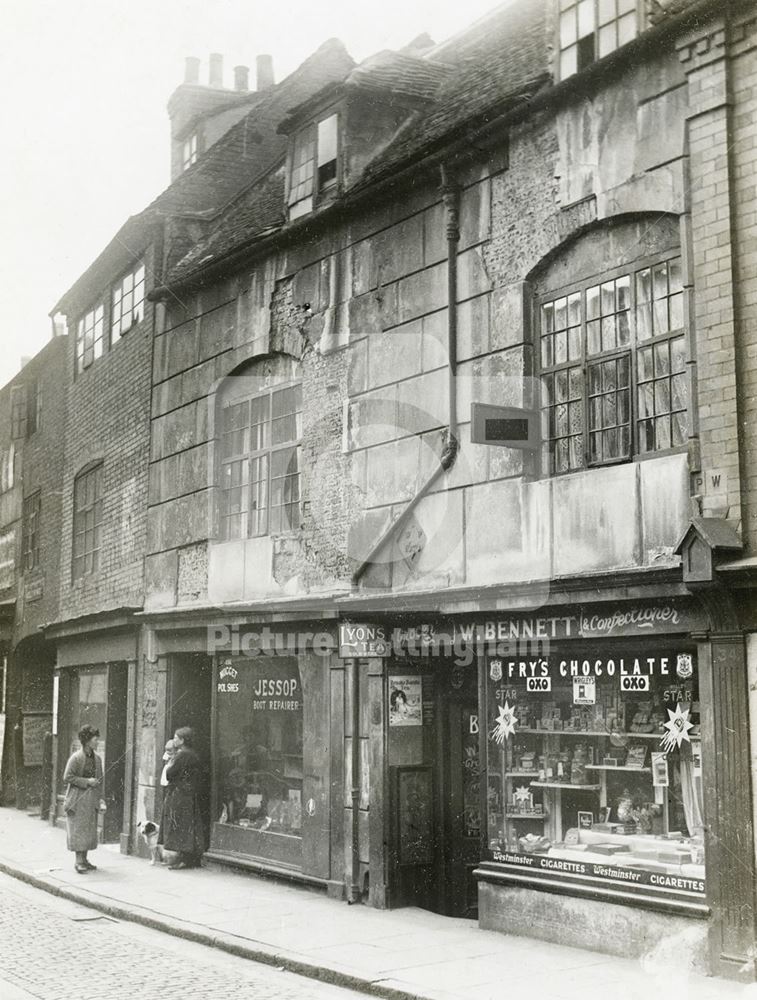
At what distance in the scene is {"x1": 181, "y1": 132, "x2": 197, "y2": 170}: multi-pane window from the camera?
21281 mm

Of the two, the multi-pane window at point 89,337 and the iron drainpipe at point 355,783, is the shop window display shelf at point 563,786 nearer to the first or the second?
the iron drainpipe at point 355,783

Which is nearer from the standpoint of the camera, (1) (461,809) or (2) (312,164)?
(1) (461,809)

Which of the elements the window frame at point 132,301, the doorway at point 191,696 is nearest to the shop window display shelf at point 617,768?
the doorway at point 191,696

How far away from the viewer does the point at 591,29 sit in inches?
389

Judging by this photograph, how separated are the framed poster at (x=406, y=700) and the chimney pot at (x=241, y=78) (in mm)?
15390

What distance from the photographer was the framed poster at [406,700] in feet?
37.0

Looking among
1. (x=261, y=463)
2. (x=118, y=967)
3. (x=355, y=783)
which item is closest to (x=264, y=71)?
(x=261, y=463)

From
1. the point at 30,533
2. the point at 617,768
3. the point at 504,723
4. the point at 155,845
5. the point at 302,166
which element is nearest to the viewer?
the point at 617,768

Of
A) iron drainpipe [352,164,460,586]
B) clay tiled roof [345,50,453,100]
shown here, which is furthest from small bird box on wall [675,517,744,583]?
clay tiled roof [345,50,453,100]

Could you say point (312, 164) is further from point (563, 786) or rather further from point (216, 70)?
point (216, 70)

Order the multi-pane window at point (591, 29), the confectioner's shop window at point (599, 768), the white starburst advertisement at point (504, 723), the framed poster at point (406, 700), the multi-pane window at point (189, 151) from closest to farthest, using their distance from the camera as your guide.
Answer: the confectioner's shop window at point (599, 768)
the multi-pane window at point (591, 29)
the white starburst advertisement at point (504, 723)
the framed poster at point (406, 700)
the multi-pane window at point (189, 151)

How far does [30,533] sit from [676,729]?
56.7 ft

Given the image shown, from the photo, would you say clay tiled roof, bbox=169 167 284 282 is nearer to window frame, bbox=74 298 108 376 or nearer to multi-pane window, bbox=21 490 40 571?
window frame, bbox=74 298 108 376

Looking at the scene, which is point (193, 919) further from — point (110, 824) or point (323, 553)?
point (110, 824)
